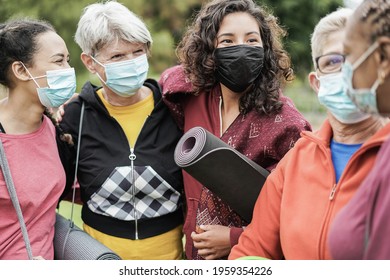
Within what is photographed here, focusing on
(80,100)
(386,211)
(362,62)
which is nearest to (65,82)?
(80,100)

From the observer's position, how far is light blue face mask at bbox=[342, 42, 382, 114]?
6.39ft

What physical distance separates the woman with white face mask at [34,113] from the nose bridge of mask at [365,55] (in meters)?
1.98

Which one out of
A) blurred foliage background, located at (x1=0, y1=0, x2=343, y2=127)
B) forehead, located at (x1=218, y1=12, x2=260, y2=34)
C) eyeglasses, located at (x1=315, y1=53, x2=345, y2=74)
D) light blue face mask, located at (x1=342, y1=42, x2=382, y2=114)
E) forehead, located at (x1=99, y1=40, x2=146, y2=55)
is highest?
light blue face mask, located at (x1=342, y1=42, x2=382, y2=114)

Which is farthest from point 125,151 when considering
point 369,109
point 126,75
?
point 369,109

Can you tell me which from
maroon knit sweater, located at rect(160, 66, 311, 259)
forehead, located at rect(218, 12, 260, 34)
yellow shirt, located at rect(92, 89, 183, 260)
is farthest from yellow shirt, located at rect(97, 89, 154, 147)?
forehead, located at rect(218, 12, 260, 34)

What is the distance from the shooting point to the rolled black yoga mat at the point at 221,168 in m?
3.03

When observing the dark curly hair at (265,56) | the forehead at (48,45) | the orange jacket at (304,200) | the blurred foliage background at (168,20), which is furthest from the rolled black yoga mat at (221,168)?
the blurred foliage background at (168,20)

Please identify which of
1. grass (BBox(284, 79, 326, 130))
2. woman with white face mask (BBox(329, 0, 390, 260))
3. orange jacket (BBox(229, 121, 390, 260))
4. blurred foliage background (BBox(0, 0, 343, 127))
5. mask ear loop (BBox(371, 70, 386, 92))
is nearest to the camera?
woman with white face mask (BBox(329, 0, 390, 260))

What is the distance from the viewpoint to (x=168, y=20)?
21438 mm

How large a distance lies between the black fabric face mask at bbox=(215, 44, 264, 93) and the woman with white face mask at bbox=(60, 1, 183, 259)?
52cm

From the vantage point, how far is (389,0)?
77.0 inches

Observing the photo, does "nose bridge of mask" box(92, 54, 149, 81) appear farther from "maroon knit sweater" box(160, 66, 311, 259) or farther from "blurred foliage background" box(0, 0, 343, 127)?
"blurred foliage background" box(0, 0, 343, 127)
